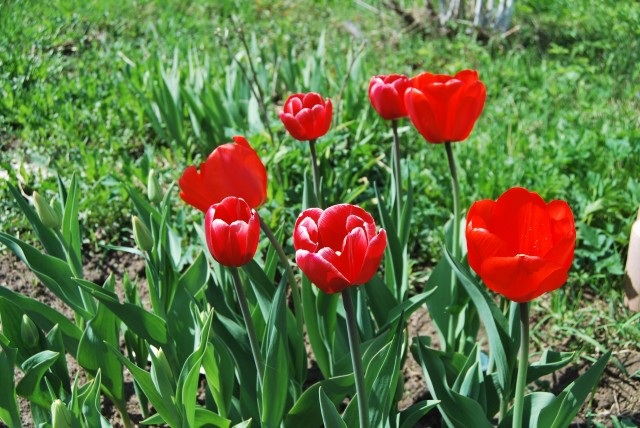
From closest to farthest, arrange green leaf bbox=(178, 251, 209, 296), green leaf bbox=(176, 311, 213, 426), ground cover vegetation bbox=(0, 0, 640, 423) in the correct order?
green leaf bbox=(176, 311, 213, 426), green leaf bbox=(178, 251, 209, 296), ground cover vegetation bbox=(0, 0, 640, 423)

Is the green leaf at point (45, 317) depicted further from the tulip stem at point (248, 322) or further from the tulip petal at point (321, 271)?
the tulip petal at point (321, 271)

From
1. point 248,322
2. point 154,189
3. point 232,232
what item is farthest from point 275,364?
point 154,189

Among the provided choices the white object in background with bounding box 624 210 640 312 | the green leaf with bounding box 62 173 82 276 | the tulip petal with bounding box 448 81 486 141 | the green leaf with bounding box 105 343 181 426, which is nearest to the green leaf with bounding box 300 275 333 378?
the green leaf with bounding box 105 343 181 426

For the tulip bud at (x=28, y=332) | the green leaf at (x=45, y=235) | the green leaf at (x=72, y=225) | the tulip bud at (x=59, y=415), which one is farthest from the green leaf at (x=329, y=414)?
the green leaf at (x=45, y=235)

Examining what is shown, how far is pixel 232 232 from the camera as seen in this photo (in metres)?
1.16

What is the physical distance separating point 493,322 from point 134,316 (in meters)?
0.73

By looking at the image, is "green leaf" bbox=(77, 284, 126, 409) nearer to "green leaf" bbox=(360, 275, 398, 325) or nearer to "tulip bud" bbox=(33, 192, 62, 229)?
"tulip bud" bbox=(33, 192, 62, 229)

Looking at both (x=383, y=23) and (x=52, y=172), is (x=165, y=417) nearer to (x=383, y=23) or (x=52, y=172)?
(x=52, y=172)

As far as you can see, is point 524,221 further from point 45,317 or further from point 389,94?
point 45,317

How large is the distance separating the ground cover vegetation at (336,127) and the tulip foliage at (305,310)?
0.05 metres

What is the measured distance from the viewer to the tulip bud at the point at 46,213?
1557mm

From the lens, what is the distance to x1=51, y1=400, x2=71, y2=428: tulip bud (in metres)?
1.22

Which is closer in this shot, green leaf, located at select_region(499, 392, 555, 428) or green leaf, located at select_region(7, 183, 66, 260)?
green leaf, located at select_region(499, 392, 555, 428)

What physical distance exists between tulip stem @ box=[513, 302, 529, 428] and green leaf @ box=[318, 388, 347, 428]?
315mm
